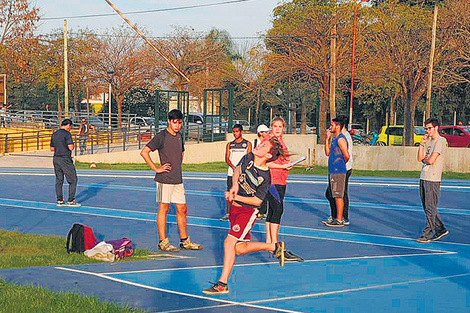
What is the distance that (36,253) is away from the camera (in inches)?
374

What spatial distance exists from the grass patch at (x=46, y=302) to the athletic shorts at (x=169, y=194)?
3268 millimetres

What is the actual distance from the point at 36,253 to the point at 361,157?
837 inches

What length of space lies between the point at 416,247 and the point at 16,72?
149 feet

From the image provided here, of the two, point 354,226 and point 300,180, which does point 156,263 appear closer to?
point 354,226

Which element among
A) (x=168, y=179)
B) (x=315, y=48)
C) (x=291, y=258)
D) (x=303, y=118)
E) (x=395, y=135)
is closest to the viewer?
(x=291, y=258)

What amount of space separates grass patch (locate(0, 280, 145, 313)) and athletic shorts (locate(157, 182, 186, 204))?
3268mm

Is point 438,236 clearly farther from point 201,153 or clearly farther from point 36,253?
point 201,153

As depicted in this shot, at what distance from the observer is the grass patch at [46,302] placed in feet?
20.2

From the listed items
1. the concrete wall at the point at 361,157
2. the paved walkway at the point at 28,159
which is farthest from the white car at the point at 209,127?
the paved walkway at the point at 28,159

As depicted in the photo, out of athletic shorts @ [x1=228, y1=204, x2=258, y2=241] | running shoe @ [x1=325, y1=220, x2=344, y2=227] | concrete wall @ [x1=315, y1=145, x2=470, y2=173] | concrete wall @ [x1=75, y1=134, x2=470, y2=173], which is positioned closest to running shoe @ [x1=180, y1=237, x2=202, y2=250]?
athletic shorts @ [x1=228, y1=204, x2=258, y2=241]

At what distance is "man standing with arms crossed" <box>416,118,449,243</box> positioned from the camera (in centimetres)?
1079

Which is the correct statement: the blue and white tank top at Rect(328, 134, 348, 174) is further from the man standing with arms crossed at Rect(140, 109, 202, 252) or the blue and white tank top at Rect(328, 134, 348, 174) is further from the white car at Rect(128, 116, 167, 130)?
the white car at Rect(128, 116, 167, 130)

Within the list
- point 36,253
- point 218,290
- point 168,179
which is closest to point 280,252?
point 218,290

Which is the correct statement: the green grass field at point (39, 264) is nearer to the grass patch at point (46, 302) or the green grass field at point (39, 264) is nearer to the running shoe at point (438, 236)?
the grass patch at point (46, 302)
